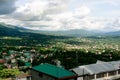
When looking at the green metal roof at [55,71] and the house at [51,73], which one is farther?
the green metal roof at [55,71]

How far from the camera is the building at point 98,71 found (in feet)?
168

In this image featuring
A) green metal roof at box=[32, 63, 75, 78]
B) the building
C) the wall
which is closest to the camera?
green metal roof at box=[32, 63, 75, 78]

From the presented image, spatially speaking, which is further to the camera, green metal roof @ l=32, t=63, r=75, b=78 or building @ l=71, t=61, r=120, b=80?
building @ l=71, t=61, r=120, b=80

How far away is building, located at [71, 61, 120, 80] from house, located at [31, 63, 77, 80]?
458cm

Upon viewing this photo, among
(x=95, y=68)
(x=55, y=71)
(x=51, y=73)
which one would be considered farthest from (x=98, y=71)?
(x=51, y=73)

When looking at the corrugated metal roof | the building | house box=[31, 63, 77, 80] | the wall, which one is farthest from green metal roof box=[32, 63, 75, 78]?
the corrugated metal roof

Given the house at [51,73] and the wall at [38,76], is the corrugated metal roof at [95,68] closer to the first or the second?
the house at [51,73]

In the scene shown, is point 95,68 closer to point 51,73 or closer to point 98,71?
point 98,71

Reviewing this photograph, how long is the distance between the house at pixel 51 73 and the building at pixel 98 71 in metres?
4.58

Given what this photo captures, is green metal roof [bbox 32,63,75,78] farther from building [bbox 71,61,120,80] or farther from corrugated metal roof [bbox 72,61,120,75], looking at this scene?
corrugated metal roof [bbox 72,61,120,75]

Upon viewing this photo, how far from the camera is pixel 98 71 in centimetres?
5391

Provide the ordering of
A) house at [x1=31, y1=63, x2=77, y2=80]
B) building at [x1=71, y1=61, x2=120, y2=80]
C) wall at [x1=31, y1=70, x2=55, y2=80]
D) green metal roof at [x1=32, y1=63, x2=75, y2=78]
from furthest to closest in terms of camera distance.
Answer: building at [x1=71, y1=61, x2=120, y2=80] → wall at [x1=31, y1=70, x2=55, y2=80] → green metal roof at [x1=32, y1=63, x2=75, y2=78] → house at [x1=31, y1=63, x2=77, y2=80]

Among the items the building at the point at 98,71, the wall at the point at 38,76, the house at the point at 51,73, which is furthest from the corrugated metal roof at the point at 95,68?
the wall at the point at 38,76

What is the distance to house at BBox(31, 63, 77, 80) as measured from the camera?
44.8 metres
